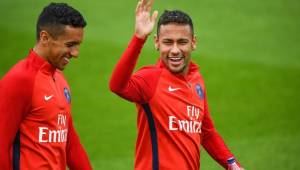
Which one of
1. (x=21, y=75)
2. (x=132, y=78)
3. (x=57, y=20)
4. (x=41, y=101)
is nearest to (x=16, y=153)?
(x=41, y=101)

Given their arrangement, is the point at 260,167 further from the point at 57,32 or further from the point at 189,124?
the point at 57,32

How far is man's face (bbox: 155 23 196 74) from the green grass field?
140 inches

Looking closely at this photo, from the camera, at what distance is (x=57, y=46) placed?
4652mm

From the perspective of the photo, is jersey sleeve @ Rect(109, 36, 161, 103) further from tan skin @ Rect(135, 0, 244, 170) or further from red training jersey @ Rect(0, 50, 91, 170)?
red training jersey @ Rect(0, 50, 91, 170)

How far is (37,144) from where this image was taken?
4.50 meters

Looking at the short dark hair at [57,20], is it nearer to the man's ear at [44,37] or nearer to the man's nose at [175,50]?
the man's ear at [44,37]

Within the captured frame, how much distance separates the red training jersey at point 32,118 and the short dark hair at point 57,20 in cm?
21

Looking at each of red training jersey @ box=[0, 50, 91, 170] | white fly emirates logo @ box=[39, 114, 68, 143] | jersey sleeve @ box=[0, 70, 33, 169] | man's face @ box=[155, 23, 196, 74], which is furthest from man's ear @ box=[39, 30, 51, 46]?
man's face @ box=[155, 23, 196, 74]

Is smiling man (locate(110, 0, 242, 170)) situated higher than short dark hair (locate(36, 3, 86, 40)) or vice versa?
short dark hair (locate(36, 3, 86, 40))

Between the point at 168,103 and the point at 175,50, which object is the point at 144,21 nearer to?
the point at 175,50

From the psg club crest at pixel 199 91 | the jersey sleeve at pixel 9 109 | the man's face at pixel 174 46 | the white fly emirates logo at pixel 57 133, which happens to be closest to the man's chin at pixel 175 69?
the man's face at pixel 174 46

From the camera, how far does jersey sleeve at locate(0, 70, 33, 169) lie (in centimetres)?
434

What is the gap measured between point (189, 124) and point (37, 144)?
51.0 inches

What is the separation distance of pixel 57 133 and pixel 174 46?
1.24 m
